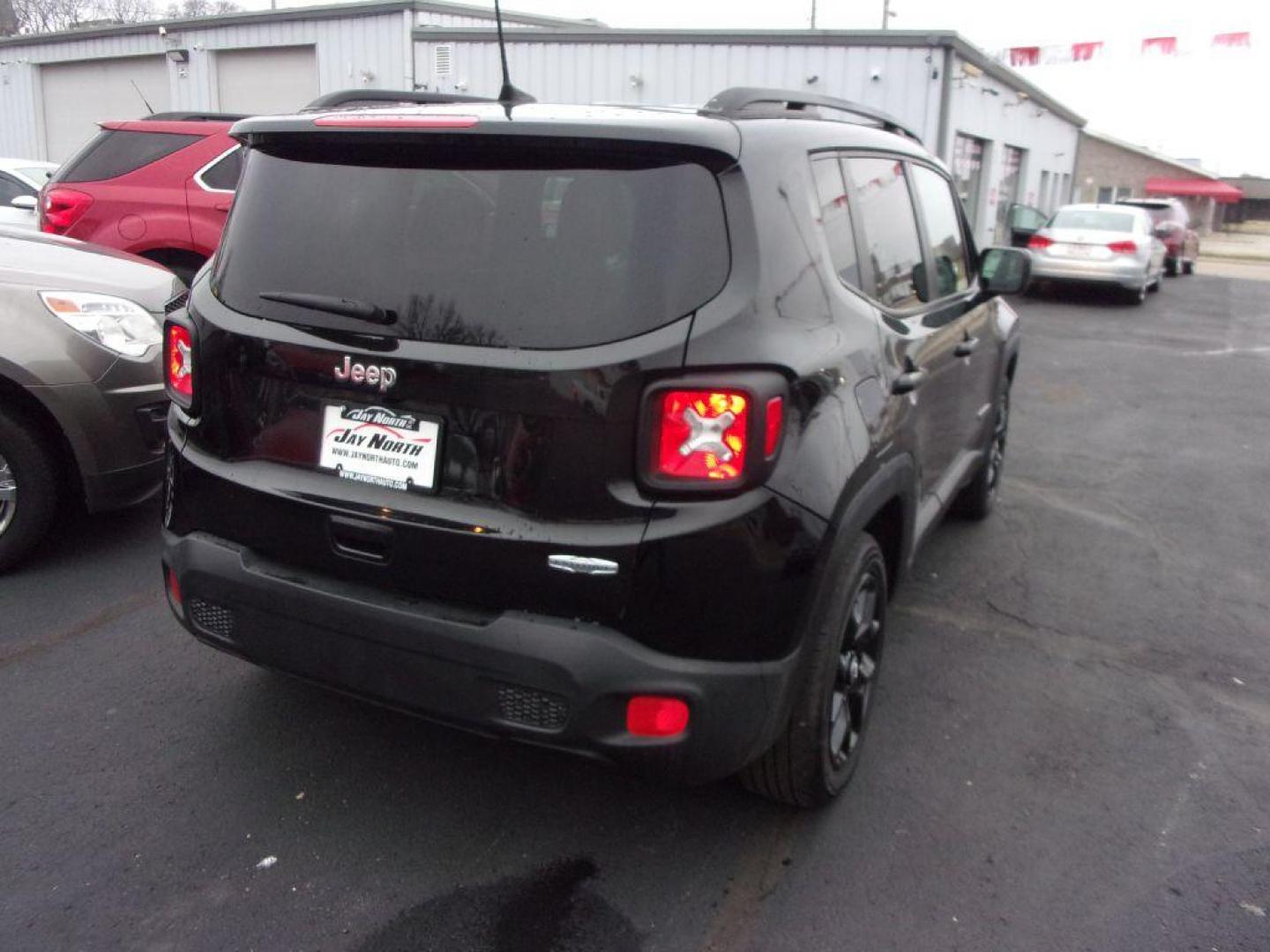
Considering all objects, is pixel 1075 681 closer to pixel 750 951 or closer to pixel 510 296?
pixel 750 951

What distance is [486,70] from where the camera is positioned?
17141 millimetres

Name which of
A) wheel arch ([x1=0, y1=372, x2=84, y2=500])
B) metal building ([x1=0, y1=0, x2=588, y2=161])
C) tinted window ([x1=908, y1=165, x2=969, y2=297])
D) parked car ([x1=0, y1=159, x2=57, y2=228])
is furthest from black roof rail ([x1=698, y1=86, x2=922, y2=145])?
metal building ([x1=0, y1=0, x2=588, y2=161])

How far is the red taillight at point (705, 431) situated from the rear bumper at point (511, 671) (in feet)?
1.34

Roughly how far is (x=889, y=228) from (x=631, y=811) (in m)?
1.93

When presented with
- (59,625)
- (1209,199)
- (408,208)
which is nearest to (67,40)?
(59,625)

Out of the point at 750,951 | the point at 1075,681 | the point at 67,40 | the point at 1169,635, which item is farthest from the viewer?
the point at 67,40

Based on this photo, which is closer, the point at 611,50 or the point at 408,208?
the point at 408,208

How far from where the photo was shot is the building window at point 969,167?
18094 millimetres

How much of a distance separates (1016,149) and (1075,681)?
873 inches

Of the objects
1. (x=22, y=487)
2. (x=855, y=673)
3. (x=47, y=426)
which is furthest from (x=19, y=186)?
(x=855, y=673)

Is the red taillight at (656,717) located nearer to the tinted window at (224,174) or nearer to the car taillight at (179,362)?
the car taillight at (179,362)

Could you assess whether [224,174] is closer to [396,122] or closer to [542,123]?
[396,122]

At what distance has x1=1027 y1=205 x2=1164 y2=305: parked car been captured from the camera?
1633cm

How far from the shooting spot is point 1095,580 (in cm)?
482
